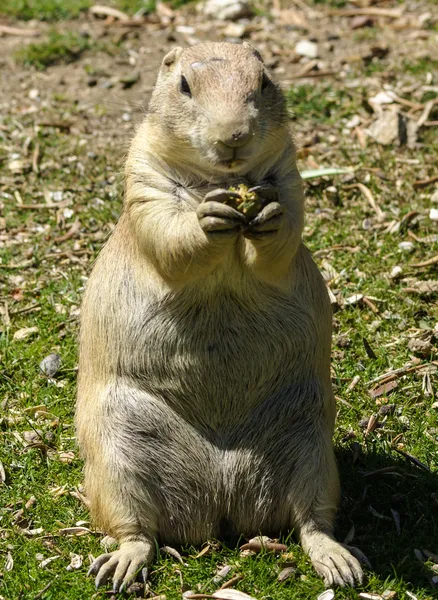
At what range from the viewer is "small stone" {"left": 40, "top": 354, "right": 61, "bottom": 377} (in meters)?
6.66

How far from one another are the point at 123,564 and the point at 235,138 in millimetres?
2110

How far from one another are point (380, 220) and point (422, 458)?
2.43m

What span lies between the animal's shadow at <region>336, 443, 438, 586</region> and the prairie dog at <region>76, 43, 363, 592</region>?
26cm

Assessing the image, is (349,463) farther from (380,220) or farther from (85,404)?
(380,220)

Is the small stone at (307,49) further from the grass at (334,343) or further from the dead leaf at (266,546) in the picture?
the dead leaf at (266,546)

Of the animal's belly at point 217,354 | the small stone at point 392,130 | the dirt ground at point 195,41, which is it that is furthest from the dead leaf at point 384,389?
the dirt ground at point 195,41

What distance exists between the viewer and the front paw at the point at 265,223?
4.52 meters

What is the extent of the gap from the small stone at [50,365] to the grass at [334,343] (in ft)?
0.18

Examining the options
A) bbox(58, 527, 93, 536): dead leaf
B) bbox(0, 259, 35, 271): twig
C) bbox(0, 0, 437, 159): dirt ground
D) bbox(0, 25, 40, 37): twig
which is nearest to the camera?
bbox(58, 527, 93, 536): dead leaf

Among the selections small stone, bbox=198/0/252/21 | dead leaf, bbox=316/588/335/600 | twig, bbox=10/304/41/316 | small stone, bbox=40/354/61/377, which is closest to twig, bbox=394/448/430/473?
dead leaf, bbox=316/588/335/600

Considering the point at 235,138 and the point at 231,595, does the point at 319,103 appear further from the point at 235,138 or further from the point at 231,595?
the point at 231,595

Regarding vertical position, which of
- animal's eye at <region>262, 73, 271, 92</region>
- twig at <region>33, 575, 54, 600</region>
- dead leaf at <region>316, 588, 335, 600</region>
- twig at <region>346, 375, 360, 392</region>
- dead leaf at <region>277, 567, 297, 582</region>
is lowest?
twig at <region>33, 575, 54, 600</region>

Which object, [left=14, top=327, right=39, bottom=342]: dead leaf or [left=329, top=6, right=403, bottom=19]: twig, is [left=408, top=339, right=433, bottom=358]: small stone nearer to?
[left=14, top=327, right=39, bottom=342]: dead leaf

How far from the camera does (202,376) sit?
5.04 meters
